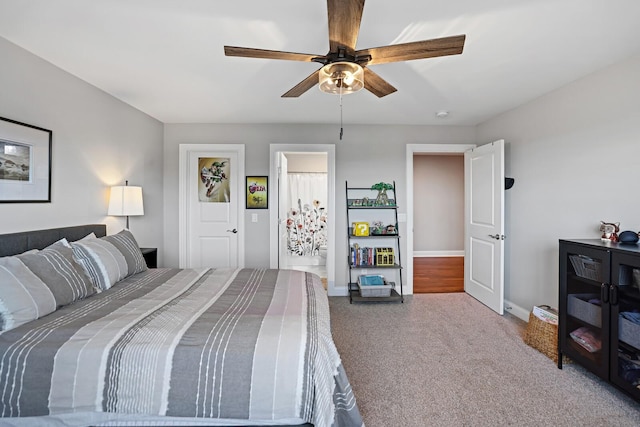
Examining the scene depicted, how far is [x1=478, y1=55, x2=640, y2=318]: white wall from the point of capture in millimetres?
2293

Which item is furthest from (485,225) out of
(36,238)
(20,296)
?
(36,238)

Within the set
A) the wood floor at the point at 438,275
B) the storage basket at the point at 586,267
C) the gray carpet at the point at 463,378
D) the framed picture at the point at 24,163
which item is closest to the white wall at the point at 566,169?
the storage basket at the point at 586,267

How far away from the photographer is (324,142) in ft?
13.7

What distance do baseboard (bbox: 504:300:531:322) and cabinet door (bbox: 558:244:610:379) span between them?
95 cm

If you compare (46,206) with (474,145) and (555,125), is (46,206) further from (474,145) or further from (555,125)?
(474,145)

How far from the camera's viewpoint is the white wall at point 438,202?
22.1 feet

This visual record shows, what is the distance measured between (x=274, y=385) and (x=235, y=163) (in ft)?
11.0

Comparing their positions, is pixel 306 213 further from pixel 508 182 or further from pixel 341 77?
pixel 341 77

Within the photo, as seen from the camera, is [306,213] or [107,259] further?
[306,213]

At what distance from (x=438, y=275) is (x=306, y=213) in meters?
2.93

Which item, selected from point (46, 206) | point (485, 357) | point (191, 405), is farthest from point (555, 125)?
point (46, 206)

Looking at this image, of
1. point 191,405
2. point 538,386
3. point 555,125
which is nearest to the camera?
point 191,405

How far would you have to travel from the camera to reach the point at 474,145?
13.9 feet

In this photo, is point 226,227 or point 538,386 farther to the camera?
point 226,227
